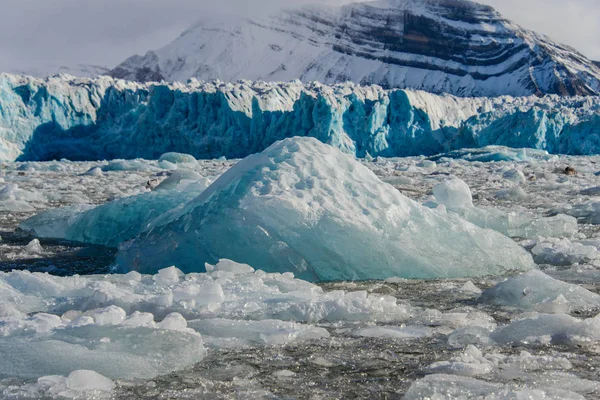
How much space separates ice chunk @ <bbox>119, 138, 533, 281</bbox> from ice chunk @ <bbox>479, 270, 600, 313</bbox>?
2.16 ft

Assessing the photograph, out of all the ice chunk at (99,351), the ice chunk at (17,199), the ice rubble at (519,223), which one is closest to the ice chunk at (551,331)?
the ice chunk at (99,351)

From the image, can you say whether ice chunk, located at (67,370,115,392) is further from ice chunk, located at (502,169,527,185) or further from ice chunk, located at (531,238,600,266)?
ice chunk, located at (502,169,527,185)

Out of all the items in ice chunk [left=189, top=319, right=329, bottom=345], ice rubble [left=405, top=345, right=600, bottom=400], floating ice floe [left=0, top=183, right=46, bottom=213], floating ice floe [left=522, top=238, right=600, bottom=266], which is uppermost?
ice rubble [left=405, top=345, right=600, bottom=400]

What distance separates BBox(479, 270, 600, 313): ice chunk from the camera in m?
2.48

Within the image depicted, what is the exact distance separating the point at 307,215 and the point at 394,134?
87.9ft

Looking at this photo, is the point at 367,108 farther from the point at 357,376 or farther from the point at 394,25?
the point at 394,25

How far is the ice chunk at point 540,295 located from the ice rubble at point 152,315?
443mm

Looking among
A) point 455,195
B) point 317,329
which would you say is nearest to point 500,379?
point 317,329

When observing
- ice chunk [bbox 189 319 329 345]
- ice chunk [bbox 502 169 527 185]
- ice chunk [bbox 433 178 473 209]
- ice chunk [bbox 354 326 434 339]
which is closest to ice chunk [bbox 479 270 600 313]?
ice chunk [bbox 354 326 434 339]

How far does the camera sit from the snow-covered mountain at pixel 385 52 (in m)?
67.4

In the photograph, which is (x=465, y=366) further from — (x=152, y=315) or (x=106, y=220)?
(x=106, y=220)

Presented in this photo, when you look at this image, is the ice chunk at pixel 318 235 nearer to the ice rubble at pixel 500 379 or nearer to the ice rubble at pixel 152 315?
the ice rubble at pixel 152 315

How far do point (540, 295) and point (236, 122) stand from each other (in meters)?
26.6

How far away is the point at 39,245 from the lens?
4297mm
